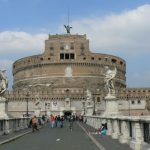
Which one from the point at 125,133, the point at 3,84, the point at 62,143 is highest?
the point at 3,84

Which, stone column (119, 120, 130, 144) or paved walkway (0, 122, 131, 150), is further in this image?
stone column (119, 120, 130, 144)

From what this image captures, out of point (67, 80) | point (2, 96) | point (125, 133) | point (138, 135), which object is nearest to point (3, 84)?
point (2, 96)

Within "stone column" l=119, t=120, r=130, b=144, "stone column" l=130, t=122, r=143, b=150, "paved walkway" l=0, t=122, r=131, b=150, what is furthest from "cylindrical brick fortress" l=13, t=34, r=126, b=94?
"stone column" l=130, t=122, r=143, b=150

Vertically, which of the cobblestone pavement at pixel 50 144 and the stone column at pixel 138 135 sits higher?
the stone column at pixel 138 135

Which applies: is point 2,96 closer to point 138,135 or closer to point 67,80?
point 138,135

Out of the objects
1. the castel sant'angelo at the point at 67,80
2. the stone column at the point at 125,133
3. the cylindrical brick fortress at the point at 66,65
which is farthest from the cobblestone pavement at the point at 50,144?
the cylindrical brick fortress at the point at 66,65

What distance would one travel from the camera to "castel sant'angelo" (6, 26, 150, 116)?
3706 inches

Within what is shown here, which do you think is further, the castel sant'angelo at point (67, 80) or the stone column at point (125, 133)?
the castel sant'angelo at point (67, 80)

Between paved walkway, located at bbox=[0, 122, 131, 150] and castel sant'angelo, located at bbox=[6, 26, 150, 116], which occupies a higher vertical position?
castel sant'angelo, located at bbox=[6, 26, 150, 116]

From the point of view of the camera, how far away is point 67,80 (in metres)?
104

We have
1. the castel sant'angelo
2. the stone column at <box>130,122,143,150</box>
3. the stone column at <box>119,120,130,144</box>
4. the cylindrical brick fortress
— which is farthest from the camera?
the cylindrical brick fortress

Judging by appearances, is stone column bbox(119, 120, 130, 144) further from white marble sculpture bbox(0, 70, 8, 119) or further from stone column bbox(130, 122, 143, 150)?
white marble sculpture bbox(0, 70, 8, 119)

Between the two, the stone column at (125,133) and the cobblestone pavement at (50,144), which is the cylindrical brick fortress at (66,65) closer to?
the cobblestone pavement at (50,144)

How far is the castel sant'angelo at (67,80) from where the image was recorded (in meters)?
94.1
